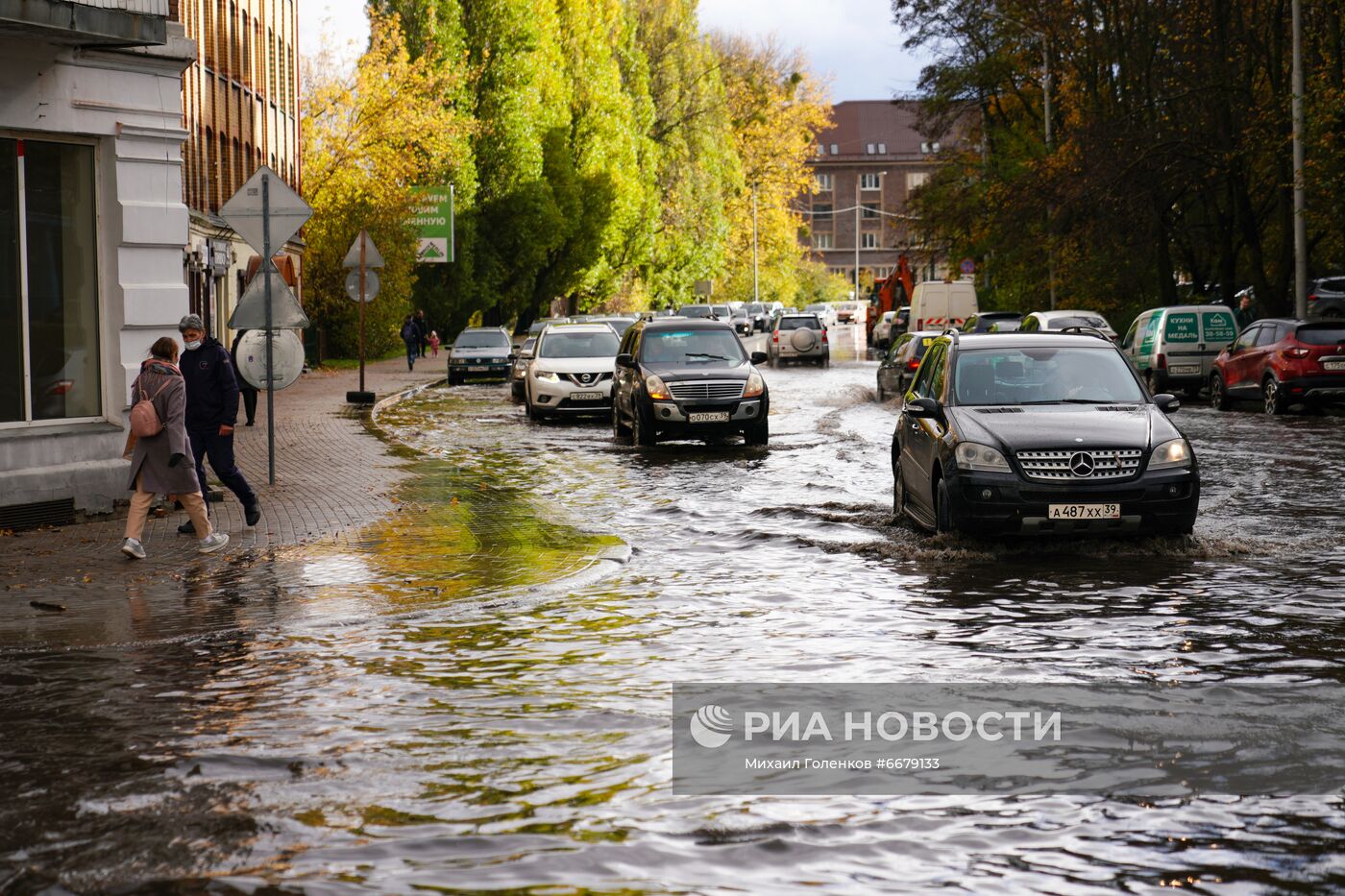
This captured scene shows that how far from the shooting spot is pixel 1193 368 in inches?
1304

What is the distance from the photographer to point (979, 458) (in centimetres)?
1248

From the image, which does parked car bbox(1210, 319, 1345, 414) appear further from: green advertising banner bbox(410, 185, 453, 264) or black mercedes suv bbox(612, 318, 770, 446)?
green advertising banner bbox(410, 185, 453, 264)

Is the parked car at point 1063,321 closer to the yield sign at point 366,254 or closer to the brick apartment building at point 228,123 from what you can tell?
A: the yield sign at point 366,254

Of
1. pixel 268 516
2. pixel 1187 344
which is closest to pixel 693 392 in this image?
pixel 268 516

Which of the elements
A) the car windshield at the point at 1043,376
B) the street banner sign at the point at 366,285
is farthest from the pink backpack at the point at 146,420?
the street banner sign at the point at 366,285

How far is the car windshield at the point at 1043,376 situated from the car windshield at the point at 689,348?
33.3ft

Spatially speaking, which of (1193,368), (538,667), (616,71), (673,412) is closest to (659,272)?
(616,71)

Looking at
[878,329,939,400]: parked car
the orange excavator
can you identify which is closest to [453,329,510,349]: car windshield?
[878,329,939,400]: parked car

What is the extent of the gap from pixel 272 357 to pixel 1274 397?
16.9 meters

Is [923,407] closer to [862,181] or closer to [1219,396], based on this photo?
[1219,396]

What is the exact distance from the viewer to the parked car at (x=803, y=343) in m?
54.0

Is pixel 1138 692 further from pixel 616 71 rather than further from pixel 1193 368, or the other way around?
pixel 616 71

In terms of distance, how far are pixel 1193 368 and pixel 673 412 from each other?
1391 centimetres

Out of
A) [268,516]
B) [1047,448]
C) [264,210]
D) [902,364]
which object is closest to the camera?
[1047,448]
